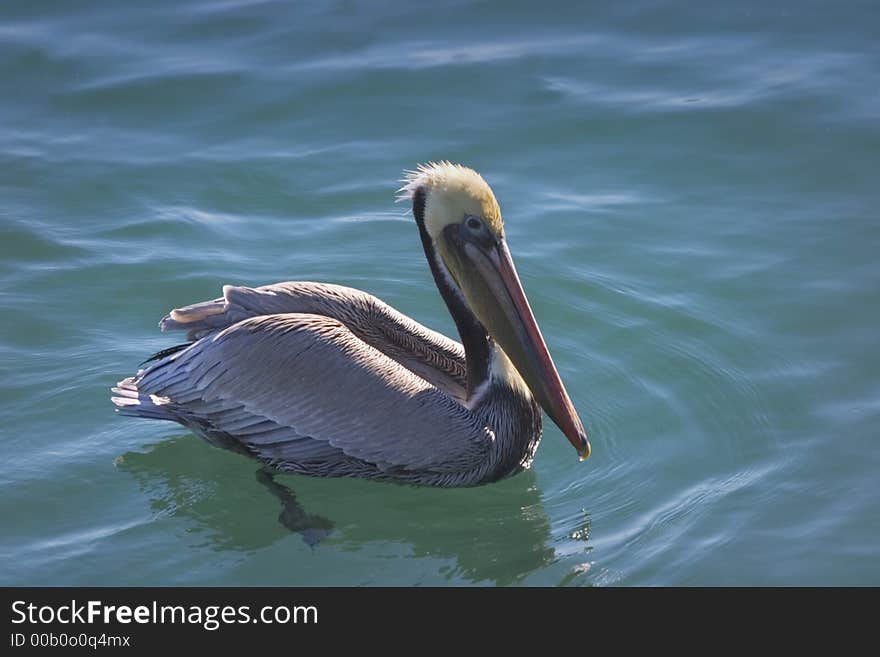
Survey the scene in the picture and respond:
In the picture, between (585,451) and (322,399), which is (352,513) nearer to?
(322,399)

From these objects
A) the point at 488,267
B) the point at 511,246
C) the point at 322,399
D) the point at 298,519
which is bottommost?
the point at 298,519

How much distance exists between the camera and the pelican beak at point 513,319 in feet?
20.9

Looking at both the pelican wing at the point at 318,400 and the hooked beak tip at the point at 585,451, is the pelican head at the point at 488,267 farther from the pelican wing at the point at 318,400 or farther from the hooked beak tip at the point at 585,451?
the pelican wing at the point at 318,400

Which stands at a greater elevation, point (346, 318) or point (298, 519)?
point (346, 318)

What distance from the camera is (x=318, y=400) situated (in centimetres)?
646

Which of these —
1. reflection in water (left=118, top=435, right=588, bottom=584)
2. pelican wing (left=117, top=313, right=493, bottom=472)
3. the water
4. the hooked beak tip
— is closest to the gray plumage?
pelican wing (left=117, top=313, right=493, bottom=472)

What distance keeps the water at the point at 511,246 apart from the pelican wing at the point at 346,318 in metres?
0.66

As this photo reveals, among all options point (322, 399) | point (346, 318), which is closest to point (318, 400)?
point (322, 399)

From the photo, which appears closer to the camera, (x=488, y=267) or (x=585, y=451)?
(x=585, y=451)

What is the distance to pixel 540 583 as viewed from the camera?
19.4 feet

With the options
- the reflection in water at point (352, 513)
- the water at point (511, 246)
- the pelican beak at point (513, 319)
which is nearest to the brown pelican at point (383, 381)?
the pelican beak at point (513, 319)

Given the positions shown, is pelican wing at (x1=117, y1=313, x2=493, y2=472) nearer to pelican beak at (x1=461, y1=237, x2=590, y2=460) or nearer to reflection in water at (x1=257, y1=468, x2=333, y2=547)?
reflection in water at (x1=257, y1=468, x2=333, y2=547)

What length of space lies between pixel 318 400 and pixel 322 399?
2 centimetres

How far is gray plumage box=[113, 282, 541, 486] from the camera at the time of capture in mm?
6414
